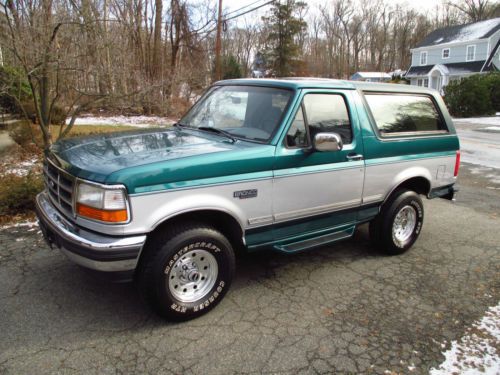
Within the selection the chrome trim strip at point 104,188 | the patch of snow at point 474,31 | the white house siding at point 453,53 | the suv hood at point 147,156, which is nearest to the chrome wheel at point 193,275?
the chrome trim strip at point 104,188

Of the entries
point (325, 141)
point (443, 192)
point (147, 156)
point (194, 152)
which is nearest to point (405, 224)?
point (443, 192)

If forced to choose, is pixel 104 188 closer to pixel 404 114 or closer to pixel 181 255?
pixel 181 255

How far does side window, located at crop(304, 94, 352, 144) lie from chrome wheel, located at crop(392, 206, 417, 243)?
1.35 meters

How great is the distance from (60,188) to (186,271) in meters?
1.25

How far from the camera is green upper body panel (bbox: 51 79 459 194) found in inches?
118

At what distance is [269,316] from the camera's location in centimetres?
352

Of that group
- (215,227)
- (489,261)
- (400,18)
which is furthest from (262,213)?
(400,18)

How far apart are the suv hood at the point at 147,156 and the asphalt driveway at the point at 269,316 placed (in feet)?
4.03

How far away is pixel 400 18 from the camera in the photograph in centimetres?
7206

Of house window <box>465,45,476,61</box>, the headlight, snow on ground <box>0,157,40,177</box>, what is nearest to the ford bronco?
the headlight

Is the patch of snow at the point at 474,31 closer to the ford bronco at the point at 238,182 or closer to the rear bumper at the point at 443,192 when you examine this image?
the rear bumper at the point at 443,192

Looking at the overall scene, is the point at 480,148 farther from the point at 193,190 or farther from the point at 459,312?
the point at 193,190

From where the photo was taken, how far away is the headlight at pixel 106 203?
288 centimetres

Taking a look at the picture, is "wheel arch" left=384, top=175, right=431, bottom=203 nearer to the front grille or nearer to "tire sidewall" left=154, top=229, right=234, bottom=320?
"tire sidewall" left=154, top=229, right=234, bottom=320
